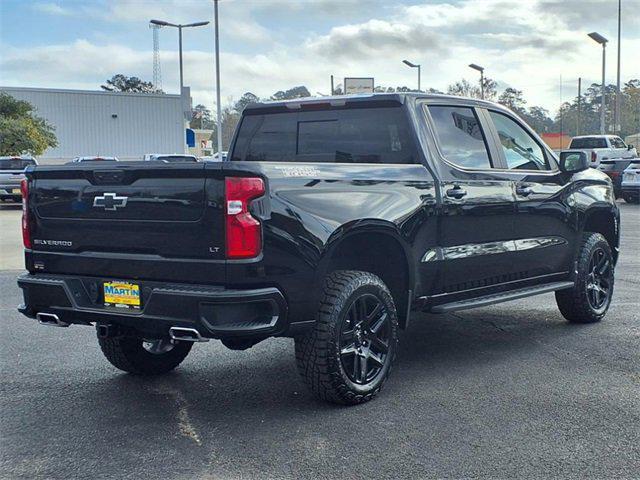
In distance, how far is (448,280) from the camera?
18.9ft

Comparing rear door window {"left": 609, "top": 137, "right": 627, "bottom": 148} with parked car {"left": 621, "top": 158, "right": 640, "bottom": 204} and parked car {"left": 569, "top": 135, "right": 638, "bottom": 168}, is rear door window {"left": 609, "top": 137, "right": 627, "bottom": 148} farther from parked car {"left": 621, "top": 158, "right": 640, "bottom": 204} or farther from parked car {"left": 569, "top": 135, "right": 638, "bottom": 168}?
parked car {"left": 621, "top": 158, "right": 640, "bottom": 204}

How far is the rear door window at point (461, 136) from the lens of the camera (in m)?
5.95

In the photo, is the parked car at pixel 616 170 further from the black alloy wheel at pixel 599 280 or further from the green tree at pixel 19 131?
the green tree at pixel 19 131

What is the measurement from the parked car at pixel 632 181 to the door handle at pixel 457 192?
19.8 meters

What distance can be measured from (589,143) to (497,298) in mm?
28088

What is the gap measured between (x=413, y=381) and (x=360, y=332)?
718 mm

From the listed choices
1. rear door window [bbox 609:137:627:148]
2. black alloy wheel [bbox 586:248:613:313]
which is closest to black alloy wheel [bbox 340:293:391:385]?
black alloy wheel [bbox 586:248:613:313]

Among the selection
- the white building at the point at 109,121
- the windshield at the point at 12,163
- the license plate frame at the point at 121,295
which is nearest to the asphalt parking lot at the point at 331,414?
the license plate frame at the point at 121,295

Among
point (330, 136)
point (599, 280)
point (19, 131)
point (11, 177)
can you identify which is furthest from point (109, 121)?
point (330, 136)

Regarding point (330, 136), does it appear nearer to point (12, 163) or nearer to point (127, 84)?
point (12, 163)

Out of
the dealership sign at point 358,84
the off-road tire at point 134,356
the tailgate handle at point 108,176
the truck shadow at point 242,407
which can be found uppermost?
the dealership sign at point 358,84

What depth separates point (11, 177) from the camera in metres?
24.9

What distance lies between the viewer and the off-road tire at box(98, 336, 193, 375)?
5598 mm

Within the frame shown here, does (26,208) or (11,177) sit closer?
(26,208)
